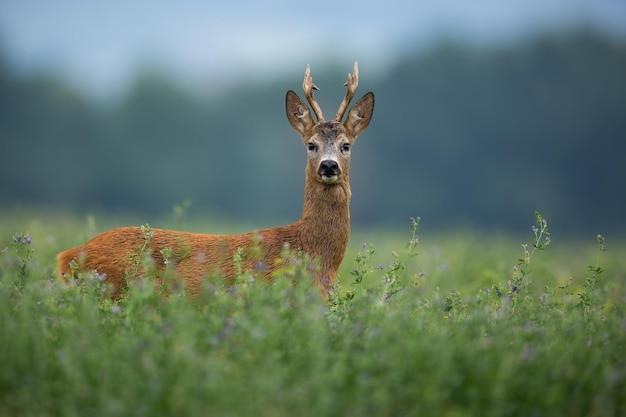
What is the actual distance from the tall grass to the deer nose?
1562 mm

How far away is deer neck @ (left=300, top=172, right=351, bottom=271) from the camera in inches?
269

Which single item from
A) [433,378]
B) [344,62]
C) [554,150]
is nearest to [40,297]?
[433,378]

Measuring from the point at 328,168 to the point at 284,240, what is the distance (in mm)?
653

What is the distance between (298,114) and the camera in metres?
7.73

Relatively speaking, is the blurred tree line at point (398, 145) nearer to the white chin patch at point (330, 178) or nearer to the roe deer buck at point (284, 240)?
the roe deer buck at point (284, 240)

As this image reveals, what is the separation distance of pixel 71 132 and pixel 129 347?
2069 inches

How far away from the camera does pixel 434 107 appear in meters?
55.6

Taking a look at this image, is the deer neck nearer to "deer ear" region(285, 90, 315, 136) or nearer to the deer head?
the deer head

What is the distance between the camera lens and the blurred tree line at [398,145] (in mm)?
49219

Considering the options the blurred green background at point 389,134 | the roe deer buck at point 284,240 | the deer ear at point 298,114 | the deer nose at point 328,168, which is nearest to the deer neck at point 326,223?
the roe deer buck at point 284,240

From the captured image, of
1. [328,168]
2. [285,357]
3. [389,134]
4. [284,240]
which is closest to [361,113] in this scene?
[328,168]

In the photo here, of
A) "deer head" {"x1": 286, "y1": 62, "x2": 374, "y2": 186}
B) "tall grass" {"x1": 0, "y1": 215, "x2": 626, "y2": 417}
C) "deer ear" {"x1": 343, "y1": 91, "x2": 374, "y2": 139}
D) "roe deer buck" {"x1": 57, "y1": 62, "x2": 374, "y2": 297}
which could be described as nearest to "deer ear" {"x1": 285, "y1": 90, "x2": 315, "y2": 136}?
"deer head" {"x1": 286, "y1": 62, "x2": 374, "y2": 186}

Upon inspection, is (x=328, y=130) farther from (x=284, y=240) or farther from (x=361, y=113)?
(x=284, y=240)

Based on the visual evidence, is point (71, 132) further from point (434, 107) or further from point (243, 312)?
point (243, 312)
